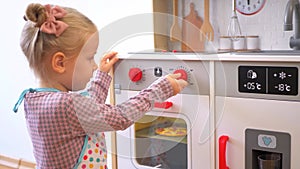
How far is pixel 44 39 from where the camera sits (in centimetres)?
97

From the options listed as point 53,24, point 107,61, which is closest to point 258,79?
point 107,61

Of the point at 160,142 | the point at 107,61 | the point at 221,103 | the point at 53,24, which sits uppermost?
the point at 53,24

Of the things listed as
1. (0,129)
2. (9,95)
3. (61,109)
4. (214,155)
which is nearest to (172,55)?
(214,155)

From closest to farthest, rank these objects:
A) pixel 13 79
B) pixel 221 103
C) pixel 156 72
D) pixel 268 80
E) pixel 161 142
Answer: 1. pixel 268 80
2. pixel 221 103
3. pixel 156 72
4. pixel 161 142
5. pixel 13 79

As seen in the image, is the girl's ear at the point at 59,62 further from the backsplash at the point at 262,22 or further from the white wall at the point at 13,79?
the white wall at the point at 13,79

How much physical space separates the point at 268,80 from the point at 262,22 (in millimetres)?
474

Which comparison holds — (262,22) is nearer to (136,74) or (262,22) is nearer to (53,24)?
(136,74)

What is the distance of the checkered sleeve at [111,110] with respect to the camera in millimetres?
965

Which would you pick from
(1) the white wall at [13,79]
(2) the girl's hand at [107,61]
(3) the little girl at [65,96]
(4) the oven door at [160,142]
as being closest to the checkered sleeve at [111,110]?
(3) the little girl at [65,96]

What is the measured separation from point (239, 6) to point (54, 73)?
88cm

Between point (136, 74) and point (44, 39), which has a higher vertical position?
point (44, 39)

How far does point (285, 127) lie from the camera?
1.13 m

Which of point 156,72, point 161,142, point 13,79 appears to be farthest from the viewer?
point 13,79

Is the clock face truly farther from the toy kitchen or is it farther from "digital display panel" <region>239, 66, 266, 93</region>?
"digital display panel" <region>239, 66, 266, 93</region>
